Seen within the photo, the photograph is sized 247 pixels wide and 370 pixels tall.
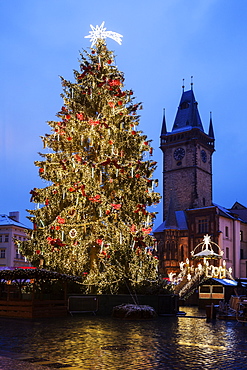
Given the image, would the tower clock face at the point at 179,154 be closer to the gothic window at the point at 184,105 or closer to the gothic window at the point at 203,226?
the gothic window at the point at 184,105

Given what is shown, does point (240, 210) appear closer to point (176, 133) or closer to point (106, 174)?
point (176, 133)

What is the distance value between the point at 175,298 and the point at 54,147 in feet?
33.6

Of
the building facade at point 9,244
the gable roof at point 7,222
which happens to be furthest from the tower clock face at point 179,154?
the building facade at point 9,244

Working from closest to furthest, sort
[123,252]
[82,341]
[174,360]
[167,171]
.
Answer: [174,360], [82,341], [123,252], [167,171]

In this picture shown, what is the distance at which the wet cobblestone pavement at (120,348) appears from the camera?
868 cm

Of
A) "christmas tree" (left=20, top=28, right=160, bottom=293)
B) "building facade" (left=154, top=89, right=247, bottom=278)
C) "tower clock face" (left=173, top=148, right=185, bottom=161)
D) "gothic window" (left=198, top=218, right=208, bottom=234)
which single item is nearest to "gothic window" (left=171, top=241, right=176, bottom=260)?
"building facade" (left=154, top=89, right=247, bottom=278)

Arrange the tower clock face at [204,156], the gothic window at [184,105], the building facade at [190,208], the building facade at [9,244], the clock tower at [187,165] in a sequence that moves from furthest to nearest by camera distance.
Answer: the gothic window at [184,105] → the tower clock face at [204,156] → the clock tower at [187,165] → the building facade at [190,208] → the building facade at [9,244]

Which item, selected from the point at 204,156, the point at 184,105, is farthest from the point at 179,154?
the point at 184,105

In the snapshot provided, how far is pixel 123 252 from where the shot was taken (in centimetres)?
2302

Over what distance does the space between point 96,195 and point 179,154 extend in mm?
63156

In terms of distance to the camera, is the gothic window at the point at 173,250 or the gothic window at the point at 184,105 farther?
the gothic window at the point at 184,105

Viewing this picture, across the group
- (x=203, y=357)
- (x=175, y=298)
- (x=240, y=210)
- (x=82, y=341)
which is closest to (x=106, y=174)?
(x=175, y=298)

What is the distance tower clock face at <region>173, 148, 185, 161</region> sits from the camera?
83.9 metres

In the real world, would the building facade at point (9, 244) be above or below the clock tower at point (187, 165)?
below
